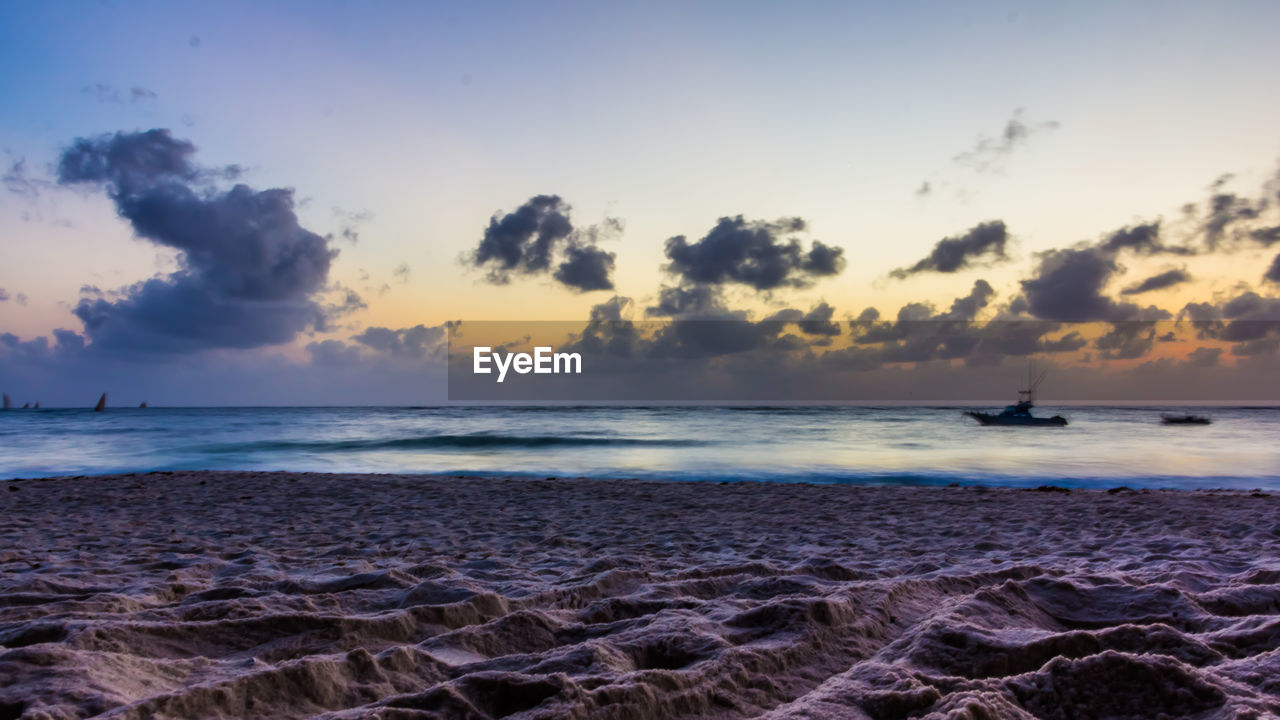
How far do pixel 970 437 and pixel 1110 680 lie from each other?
97.7ft

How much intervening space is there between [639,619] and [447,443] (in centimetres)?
2414

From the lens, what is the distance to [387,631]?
9.23 feet

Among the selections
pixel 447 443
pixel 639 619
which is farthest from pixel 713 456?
pixel 639 619

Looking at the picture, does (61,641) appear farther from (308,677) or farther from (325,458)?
(325,458)

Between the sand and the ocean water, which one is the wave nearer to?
the ocean water

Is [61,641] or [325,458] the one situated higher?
[61,641]

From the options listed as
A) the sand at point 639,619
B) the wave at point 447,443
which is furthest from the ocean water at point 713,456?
the sand at point 639,619

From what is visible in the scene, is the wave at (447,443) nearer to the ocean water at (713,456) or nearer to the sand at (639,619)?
the ocean water at (713,456)

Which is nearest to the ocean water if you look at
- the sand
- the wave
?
the wave

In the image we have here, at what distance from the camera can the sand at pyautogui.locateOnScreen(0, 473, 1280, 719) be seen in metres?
1.91

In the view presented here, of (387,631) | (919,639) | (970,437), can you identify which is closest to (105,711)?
(387,631)

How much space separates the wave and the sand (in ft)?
58.2

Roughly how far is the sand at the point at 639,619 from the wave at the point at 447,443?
17754 mm

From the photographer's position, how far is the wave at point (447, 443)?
23.1m
